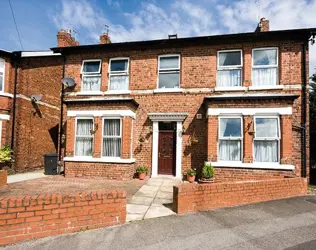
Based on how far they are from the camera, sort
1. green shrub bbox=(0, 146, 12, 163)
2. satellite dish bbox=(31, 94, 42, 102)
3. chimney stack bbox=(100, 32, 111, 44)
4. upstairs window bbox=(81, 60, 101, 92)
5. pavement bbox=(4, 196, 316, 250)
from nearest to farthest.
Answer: pavement bbox=(4, 196, 316, 250)
green shrub bbox=(0, 146, 12, 163)
upstairs window bbox=(81, 60, 101, 92)
satellite dish bbox=(31, 94, 42, 102)
chimney stack bbox=(100, 32, 111, 44)

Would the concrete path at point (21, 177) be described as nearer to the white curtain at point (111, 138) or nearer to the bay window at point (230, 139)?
the white curtain at point (111, 138)

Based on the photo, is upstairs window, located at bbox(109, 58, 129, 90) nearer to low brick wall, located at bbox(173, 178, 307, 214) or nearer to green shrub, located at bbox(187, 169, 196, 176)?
green shrub, located at bbox(187, 169, 196, 176)

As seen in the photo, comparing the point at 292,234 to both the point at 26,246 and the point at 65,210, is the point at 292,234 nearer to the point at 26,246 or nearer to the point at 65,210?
the point at 65,210

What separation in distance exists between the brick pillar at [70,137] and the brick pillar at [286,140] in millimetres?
8985

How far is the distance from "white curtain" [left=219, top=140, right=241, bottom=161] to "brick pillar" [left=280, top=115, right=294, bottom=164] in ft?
5.25

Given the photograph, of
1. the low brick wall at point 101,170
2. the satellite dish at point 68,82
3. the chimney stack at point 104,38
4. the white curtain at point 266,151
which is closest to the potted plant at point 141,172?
the low brick wall at point 101,170

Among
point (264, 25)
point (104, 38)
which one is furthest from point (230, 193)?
point (104, 38)

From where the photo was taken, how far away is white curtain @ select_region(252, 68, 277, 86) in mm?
9008

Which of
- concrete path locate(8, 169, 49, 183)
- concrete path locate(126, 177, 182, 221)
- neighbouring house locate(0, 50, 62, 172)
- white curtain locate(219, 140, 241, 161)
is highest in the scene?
neighbouring house locate(0, 50, 62, 172)

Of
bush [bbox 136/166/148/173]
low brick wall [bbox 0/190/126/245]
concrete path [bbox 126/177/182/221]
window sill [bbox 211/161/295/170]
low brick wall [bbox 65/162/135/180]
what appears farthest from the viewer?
bush [bbox 136/166/148/173]

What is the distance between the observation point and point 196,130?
9.27 metres

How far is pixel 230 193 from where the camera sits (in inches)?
216

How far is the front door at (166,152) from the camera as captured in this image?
31.4 ft

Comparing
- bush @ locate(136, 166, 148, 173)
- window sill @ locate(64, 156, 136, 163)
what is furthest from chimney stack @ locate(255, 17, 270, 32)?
window sill @ locate(64, 156, 136, 163)
